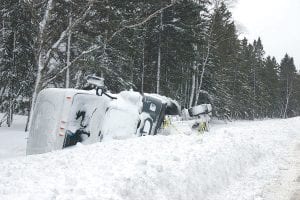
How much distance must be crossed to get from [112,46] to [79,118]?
17442 millimetres

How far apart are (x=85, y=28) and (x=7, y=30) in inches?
290

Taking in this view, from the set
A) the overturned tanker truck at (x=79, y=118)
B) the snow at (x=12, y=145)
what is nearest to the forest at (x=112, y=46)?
the snow at (x=12, y=145)

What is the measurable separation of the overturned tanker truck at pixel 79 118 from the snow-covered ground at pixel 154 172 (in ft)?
2.53

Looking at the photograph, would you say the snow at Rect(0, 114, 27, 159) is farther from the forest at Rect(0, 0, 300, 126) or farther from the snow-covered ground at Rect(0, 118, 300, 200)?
the snow-covered ground at Rect(0, 118, 300, 200)

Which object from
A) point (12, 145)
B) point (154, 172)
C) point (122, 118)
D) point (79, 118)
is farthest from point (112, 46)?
point (154, 172)

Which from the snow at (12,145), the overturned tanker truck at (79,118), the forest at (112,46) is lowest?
the snow at (12,145)

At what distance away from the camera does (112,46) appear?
2620 centimetres

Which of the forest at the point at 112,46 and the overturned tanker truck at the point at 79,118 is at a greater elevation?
the forest at the point at 112,46

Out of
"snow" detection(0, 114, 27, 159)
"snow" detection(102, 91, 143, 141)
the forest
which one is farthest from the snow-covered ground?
the forest

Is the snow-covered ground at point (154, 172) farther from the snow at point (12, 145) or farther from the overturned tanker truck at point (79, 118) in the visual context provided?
the snow at point (12, 145)

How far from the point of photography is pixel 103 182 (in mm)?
5723

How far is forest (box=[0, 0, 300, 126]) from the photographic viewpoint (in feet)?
54.2

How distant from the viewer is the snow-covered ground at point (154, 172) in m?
5.43

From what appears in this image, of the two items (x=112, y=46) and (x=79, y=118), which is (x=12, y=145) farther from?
(x=112, y=46)
